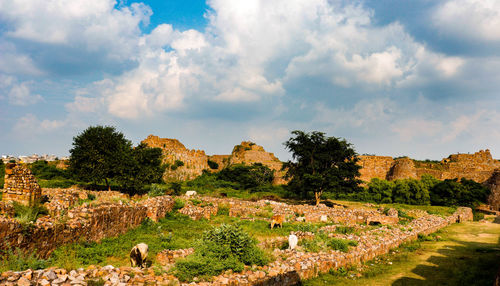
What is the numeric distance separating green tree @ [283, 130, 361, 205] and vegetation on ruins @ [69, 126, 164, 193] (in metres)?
14.4

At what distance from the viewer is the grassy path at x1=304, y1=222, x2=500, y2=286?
28.8 feet

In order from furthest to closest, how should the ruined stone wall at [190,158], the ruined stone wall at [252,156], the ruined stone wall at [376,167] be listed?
the ruined stone wall at [252,156], the ruined stone wall at [190,158], the ruined stone wall at [376,167]

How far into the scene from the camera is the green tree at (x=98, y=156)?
26922 mm

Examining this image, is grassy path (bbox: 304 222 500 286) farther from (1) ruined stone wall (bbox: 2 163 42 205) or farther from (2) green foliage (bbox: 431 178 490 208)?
(2) green foliage (bbox: 431 178 490 208)

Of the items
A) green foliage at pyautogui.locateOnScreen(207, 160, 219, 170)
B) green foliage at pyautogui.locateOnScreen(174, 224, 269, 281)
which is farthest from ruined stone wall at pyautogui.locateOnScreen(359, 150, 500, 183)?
green foliage at pyautogui.locateOnScreen(174, 224, 269, 281)

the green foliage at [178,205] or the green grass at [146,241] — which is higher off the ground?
the green foliage at [178,205]

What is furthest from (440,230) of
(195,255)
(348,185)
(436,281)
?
(195,255)

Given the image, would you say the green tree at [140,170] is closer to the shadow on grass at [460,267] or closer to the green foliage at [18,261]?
the green foliage at [18,261]

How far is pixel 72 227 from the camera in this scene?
932cm

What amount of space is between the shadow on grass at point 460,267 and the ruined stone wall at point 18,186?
1360cm

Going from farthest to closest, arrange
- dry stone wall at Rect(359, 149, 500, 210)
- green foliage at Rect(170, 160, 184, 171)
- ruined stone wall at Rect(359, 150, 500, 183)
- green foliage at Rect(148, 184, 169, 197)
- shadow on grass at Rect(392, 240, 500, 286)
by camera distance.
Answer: green foliage at Rect(170, 160, 184, 171) → ruined stone wall at Rect(359, 150, 500, 183) → dry stone wall at Rect(359, 149, 500, 210) → green foliage at Rect(148, 184, 169, 197) → shadow on grass at Rect(392, 240, 500, 286)

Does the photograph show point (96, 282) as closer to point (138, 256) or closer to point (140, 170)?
point (138, 256)

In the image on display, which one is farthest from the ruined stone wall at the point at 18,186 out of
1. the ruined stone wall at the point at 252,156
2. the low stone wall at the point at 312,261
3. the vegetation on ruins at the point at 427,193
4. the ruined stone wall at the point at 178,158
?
the ruined stone wall at the point at 252,156

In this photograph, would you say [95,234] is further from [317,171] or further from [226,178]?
[226,178]
